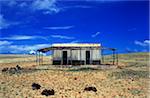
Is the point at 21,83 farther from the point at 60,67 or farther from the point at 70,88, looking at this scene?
the point at 60,67

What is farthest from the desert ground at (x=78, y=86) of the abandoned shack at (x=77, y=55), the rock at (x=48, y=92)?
the abandoned shack at (x=77, y=55)

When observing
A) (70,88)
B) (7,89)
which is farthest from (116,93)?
(7,89)

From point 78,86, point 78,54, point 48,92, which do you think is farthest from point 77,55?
point 48,92

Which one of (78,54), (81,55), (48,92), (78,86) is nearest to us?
(48,92)

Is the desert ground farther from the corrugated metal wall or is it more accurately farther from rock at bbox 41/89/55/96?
the corrugated metal wall

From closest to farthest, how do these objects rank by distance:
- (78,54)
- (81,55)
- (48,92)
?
(48,92), (81,55), (78,54)

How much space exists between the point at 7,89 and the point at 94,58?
22.9 metres

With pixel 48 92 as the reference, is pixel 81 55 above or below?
above

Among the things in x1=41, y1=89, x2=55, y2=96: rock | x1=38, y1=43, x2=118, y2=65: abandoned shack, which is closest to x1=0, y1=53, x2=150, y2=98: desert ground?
x1=41, y1=89, x2=55, y2=96: rock

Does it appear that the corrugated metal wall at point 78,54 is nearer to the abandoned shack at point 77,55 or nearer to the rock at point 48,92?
the abandoned shack at point 77,55

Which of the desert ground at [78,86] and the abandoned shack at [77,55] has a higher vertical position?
the abandoned shack at [77,55]

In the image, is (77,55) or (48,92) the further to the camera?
(77,55)

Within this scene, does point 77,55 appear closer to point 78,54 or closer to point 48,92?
point 78,54

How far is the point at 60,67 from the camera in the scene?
4106cm
